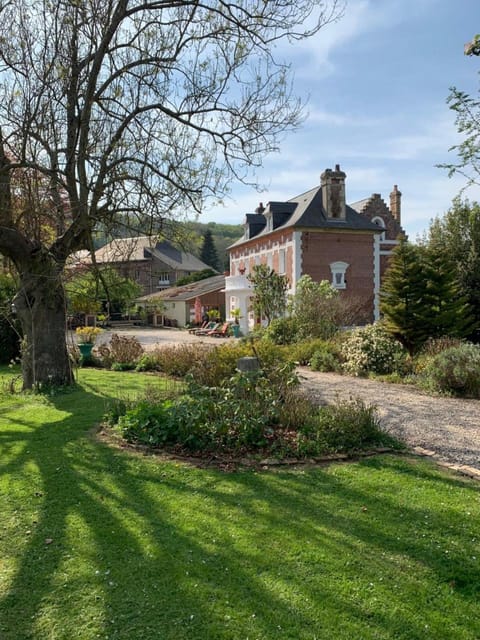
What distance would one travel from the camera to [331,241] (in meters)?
28.0

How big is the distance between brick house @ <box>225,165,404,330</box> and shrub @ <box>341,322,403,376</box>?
14.0 meters

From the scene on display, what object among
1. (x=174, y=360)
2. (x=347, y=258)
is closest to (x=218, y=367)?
(x=174, y=360)

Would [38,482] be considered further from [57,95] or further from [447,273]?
[447,273]

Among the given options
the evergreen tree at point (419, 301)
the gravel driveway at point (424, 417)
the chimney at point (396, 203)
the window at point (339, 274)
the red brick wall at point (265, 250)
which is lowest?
the gravel driveway at point (424, 417)

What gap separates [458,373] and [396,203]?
27.2 m

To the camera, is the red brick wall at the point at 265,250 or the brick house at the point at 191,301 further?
the brick house at the point at 191,301

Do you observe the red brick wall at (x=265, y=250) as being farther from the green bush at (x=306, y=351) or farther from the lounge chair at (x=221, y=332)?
the green bush at (x=306, y=351)

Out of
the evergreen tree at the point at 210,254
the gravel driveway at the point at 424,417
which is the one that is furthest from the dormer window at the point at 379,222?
the evergreen tree at the point at 210,254

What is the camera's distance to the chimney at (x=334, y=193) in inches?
1091

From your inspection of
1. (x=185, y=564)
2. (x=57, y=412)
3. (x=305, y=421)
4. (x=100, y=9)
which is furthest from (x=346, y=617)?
(x=100, y=9)

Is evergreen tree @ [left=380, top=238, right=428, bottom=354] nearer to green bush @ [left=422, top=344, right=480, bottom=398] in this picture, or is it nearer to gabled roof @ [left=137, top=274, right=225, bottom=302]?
green bush @ [left=422, top=344, right=480, bottom=398]

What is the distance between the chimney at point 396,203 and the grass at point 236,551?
1226 inches

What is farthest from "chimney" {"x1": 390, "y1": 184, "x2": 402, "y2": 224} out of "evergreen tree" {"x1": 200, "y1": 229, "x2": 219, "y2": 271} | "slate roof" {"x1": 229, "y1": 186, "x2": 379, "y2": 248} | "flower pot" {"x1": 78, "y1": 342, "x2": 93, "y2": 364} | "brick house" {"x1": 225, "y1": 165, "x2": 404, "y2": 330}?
"evergreen tree" {"x1": 200, "y1": 229, "x2": 219, "y2": 271}

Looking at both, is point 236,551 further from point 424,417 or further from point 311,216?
point 311,216
